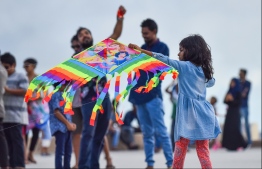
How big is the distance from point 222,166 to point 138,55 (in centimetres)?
449

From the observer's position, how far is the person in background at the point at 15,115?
27.0ft

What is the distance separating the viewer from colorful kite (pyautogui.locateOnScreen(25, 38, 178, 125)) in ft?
18.7

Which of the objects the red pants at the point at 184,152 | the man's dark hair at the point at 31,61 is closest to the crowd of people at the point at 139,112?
the red pants at the point at 184,152

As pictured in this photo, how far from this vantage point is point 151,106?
824 cm

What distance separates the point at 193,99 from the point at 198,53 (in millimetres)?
381

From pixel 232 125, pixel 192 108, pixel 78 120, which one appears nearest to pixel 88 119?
pixel 78 120

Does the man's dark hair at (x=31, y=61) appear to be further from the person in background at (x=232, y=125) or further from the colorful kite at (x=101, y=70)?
the colorful kite at (x=101, y=70)

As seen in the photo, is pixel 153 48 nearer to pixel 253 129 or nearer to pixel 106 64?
pixel 106 64

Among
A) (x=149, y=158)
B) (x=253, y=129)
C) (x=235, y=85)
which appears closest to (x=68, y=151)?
(x=149, y=158)

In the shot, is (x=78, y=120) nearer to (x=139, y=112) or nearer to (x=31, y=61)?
(x=139, y=112)

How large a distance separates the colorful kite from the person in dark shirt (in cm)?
199

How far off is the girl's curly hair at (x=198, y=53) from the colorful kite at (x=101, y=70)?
0.26 meters

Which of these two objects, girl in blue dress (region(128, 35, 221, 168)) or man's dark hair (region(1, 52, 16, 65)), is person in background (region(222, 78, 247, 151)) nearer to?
man's dark hair (region(1, 52, 16, 65))

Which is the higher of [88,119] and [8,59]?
[8,59]
